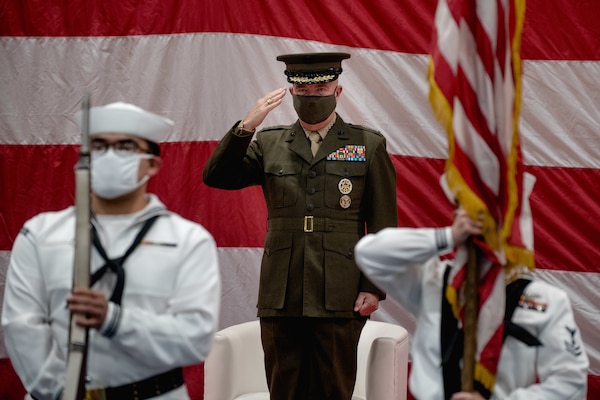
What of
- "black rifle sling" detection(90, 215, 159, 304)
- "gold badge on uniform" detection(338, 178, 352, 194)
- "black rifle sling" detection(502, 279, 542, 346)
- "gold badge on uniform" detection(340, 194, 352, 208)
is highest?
"gold badge on uniform" detection(338, 178, 352, 194)

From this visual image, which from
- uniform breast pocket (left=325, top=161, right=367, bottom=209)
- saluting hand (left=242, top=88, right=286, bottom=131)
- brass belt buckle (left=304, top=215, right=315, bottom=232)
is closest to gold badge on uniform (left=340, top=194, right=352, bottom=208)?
uniform breast pocket (left=325, top=161, right=367, bottom=209)

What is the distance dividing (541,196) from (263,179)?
4.37 feet

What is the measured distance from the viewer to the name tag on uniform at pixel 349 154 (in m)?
3.45

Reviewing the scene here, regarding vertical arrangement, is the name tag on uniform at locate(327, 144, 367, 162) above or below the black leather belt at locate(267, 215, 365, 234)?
above

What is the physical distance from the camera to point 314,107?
3.40 metres

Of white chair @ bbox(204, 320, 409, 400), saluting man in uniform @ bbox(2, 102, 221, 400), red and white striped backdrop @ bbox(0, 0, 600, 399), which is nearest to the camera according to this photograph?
saluting man in uniform @ bbox(2, 102, 221, 400)

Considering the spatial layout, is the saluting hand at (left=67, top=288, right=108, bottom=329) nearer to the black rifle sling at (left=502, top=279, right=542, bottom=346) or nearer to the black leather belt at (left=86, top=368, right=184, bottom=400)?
the black leather belt at (left=86, top=368, right=184, bottom=400)

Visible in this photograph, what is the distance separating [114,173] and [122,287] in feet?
0.84

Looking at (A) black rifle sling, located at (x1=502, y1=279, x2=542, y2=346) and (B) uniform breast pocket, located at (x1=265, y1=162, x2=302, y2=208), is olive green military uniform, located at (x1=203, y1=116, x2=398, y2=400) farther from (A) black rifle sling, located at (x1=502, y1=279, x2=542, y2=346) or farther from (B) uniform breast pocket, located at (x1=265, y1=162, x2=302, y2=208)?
(A) black rifle sling, located at (x1=502, y1=279, x2=542, y2=346)

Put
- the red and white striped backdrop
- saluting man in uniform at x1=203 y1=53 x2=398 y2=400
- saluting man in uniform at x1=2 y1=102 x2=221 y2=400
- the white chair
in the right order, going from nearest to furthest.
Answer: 1. saluting man in uniform at x1=2 y1=102 x2=221 y2=400
2. saluting man in uniform at x1=203 y1=53 x2=398 y2=400
3. the white chair
4. the red and white striped backdrop

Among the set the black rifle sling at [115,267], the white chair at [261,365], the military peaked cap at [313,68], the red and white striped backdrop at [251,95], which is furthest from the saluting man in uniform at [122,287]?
the red and white striped backdrop at [251,95]

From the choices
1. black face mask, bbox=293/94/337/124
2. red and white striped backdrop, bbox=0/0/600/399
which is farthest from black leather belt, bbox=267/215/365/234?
red and white striped backdrop, bbox=0/0/600/399

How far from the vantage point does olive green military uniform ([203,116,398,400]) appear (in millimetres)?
3387

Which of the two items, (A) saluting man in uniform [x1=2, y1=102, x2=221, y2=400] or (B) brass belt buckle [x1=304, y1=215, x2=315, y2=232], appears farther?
(B) brass belt buckle [x1=304, y1=215, x2=315, y2=232]
